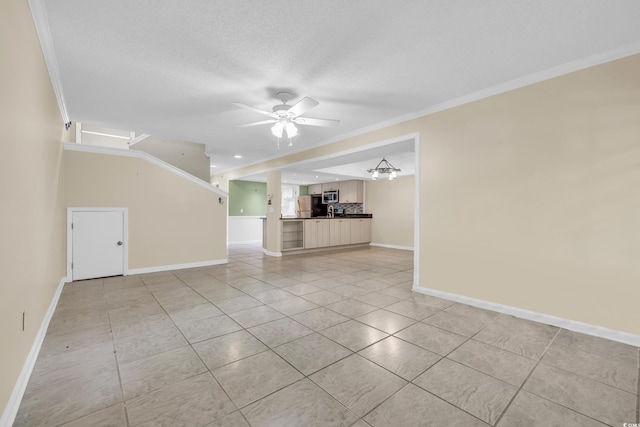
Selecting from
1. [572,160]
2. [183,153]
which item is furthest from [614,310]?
[183,153]

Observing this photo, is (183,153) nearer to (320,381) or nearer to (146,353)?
(146,353)

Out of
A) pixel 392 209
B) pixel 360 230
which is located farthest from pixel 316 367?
pixel 392 209

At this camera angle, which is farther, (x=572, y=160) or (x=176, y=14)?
(x=572, y=160)

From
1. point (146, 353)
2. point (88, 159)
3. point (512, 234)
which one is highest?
point (88, 159)

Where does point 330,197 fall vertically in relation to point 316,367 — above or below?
above

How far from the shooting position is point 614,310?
2.38 meters

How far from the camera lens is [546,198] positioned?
274 centimetres

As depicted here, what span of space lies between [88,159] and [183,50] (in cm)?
318

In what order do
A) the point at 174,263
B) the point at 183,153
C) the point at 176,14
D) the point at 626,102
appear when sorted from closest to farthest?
the point at 176,14
the point at 626,102
the point at 174,263
the point at 183,153

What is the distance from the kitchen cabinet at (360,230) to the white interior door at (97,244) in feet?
19.8

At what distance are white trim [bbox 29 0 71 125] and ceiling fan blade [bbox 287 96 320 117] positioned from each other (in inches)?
80.7

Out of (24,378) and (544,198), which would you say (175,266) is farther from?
(544,198)

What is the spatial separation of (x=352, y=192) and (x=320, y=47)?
277 inches

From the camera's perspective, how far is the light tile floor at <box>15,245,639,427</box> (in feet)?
4.85
